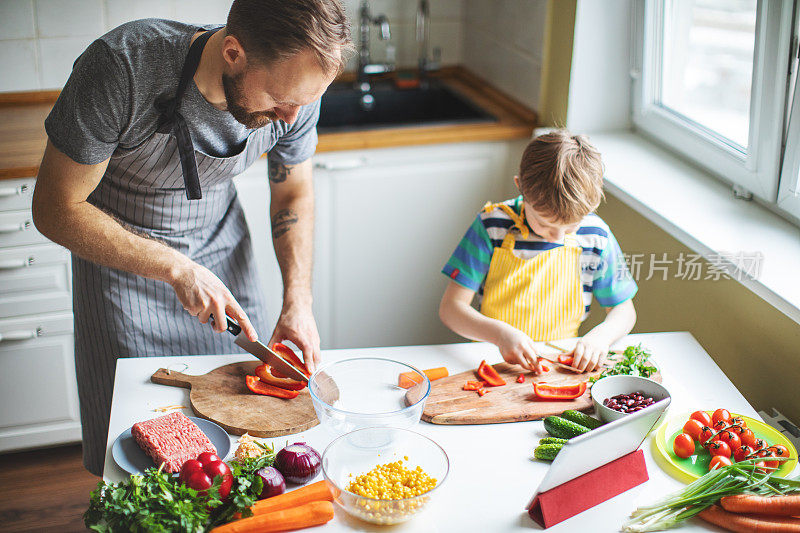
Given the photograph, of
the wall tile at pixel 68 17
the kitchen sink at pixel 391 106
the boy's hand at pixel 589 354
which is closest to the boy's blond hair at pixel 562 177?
the boy's hand at pixel 589 354

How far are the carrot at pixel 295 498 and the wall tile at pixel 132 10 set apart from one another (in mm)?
2148

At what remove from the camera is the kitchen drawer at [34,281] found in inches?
94.3

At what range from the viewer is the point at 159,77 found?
1.49 meters

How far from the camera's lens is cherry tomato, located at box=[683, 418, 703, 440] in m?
1.41

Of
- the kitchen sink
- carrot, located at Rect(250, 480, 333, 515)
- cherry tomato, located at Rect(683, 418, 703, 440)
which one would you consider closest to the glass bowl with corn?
carrot, located at Rect(250, 480, 333, 515)

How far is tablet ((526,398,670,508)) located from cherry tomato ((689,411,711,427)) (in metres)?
0.17

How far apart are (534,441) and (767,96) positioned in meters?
1.12

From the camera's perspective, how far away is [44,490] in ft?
8.39

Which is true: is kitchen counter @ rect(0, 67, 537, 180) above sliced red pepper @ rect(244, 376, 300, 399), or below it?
above

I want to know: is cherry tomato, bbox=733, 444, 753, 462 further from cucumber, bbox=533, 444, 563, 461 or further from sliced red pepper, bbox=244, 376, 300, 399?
sliced red pepper, bbox=244, 376, 300, 399

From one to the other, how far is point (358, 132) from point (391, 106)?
23.7 inches

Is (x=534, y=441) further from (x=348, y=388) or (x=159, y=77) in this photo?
(x=159, y=77)

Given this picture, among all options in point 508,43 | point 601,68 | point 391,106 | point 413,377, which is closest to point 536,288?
point 413,377

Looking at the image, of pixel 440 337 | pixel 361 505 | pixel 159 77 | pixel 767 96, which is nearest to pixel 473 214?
pixel 440 337
